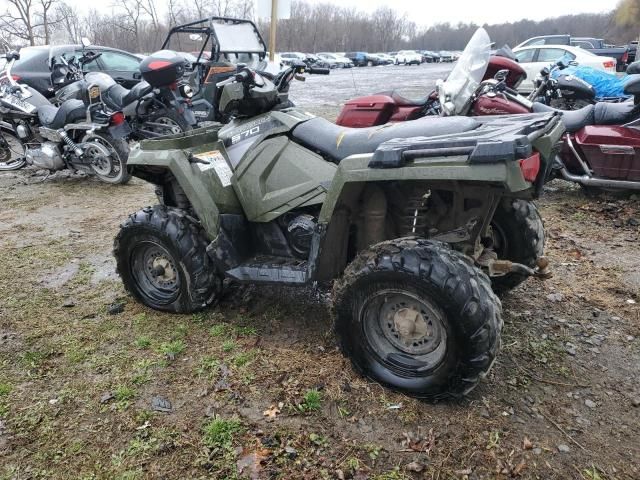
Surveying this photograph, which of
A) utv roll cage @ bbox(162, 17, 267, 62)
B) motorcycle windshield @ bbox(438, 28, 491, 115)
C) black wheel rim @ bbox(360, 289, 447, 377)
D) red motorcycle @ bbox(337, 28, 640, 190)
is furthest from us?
utv roll cage @ bbox(162, 17, 267, 62)

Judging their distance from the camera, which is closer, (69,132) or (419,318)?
(419,318)

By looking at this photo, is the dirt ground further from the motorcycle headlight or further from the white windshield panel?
the white windshield panel

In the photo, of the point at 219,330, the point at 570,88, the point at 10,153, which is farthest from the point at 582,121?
the point at 10,153

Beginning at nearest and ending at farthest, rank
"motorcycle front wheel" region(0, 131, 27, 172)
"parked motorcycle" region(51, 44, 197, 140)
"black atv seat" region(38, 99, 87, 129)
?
1. "parked motorcycle" region(51, 44, 197, 140)
2. "black atv seat" region(38, 99, 87, 129)
3. "motorcycle front wheel" region(0, 131, 27, 172)

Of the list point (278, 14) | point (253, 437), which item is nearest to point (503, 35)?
point (278, 14)

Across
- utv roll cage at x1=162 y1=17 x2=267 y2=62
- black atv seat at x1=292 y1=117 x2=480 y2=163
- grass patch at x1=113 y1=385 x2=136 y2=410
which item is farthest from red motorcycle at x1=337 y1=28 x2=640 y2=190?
utv roll cage at x1=162 y1=17 x2=267 y2=62

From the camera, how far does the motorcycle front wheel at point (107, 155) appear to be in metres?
7.00

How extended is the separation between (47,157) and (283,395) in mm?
6088

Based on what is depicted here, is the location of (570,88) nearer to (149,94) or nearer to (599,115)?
(599,115)

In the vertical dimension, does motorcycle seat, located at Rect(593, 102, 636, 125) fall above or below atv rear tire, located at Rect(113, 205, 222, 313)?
above

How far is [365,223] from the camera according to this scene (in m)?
2.85

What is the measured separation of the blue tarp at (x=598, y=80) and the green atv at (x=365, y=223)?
5597 mm

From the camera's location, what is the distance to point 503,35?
7919 cm

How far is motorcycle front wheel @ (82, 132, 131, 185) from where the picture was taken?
276 inches
